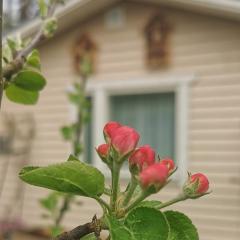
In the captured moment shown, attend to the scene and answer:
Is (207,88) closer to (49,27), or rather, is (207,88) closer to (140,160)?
(49,27)

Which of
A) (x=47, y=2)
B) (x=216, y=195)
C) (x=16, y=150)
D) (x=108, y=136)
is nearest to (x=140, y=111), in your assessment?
(x=216, y=195)

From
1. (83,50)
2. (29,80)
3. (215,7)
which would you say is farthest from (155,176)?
(83,50)

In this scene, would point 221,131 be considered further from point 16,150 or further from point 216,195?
point 16,150

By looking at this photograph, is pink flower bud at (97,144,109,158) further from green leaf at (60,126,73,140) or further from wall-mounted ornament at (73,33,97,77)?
wall-mounted ornament at (73,33,97,77)

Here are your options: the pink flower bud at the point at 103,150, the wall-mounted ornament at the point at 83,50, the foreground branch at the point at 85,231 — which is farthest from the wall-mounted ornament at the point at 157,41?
the foreground branch at the point at 85,231

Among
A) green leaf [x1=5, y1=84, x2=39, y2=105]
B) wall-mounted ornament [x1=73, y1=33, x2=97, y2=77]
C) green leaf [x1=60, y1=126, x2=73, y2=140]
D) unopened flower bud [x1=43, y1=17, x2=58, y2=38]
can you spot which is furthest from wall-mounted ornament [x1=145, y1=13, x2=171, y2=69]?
green leaf [x1=5, y1=84, x2=39, y2=105]
